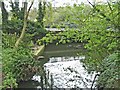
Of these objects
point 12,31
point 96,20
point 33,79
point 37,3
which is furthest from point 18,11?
point 96,20

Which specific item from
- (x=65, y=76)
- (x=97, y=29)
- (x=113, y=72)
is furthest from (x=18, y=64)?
(x=113, y=72)

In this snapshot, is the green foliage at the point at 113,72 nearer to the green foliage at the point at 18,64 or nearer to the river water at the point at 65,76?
the green foliage at the point at 18,64

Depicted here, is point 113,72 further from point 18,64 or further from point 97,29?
point 18,64

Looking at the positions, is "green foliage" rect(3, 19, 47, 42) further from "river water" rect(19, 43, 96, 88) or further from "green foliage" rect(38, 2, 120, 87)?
"green foliage" rect(38, 2, 120, 87)

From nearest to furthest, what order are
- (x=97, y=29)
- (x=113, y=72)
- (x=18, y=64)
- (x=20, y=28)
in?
1. (x=113, y=72)
2. (x=97, y=29)
3. (x=18, y=64)
4. (x=20, y=28)

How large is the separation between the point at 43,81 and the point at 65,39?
3.26ft

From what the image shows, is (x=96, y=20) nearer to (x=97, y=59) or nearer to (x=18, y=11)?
(x=97, y=59)

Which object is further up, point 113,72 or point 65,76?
point 113,72

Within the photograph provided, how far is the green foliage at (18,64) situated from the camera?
7.59 feet

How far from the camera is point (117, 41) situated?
1.82 meters

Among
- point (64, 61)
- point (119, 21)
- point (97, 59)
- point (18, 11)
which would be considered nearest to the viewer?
point (119, 21)

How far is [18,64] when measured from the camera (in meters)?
2.55

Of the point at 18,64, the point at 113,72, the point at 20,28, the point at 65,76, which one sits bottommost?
the point at 65,76

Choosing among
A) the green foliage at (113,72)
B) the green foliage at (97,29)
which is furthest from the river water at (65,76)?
the green foliage at (113,72)
